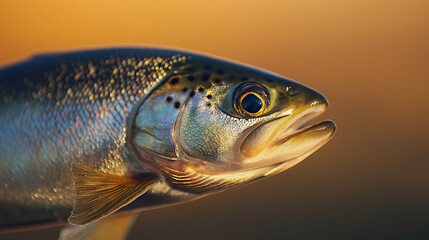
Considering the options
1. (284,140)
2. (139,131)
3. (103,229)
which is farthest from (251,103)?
(103,229)

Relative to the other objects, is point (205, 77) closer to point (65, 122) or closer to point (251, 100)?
point (251, 100)

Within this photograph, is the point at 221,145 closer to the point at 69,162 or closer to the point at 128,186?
the point at 128,186

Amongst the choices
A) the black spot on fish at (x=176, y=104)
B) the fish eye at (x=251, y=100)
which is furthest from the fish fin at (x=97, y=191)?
the fish eye at (x=251, y=100)

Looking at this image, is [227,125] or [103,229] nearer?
[227,125]

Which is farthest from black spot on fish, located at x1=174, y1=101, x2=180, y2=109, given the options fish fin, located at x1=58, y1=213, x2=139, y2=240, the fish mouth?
fish fin, located at x1=58, y1=213, x2=139, y2=240

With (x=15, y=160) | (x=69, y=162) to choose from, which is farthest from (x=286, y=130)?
(x=15, y=160)

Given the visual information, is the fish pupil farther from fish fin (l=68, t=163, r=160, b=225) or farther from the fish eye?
fish fin (l=68, t=163, r=160, b=225)

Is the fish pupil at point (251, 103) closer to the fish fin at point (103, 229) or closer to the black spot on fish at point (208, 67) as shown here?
the black spot on fish at point (208, 67)
